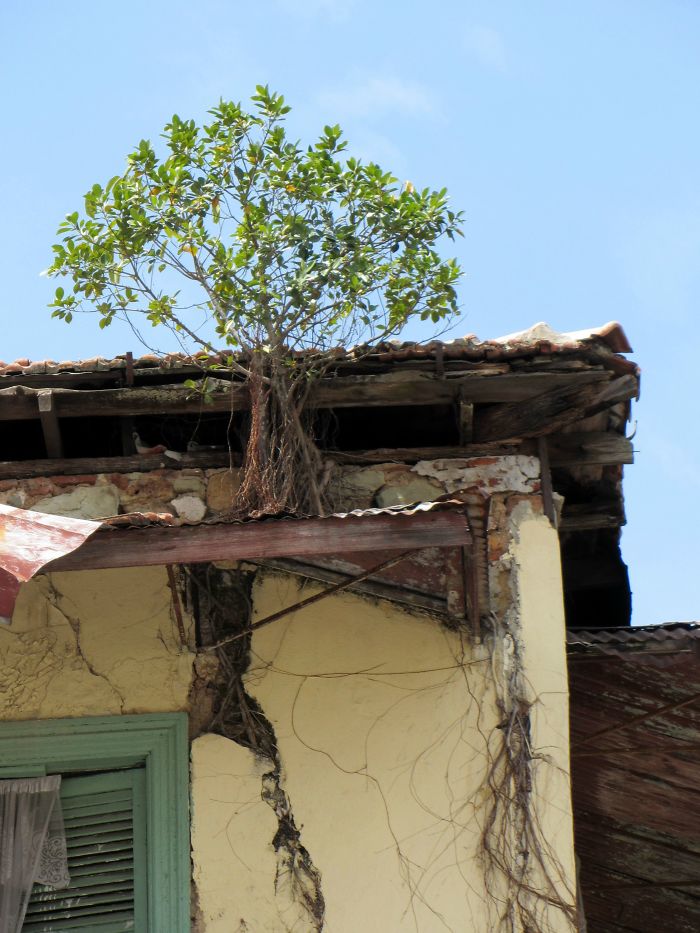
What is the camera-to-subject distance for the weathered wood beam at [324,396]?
6359mm

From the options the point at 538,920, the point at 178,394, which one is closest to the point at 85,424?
the point at 178,394

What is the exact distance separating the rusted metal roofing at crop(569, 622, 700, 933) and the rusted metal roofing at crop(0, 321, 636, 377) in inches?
55.7

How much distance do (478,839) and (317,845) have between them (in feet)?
2.27

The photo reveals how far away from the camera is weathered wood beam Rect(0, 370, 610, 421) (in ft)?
20.9

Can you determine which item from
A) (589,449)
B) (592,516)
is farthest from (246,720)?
(592,516)

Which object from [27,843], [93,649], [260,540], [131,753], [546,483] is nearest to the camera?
[260,540]

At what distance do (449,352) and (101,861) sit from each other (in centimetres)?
290

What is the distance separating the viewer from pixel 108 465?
649cm

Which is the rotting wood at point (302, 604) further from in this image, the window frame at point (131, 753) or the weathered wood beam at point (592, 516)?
the weathered wood beam at point (592, 516)

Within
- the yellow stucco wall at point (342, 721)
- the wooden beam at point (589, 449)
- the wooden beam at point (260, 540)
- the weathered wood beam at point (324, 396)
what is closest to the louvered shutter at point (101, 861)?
the yellow stucco wall at point (342, 721)

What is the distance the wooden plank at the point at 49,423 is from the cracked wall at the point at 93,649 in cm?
78

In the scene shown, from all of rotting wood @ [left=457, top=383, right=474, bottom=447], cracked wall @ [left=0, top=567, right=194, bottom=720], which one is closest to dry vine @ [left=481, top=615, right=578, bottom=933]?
rotting wood @ [left=457, top=383, right=474, bottom=447]

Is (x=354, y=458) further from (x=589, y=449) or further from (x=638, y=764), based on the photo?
(x=638, y=764)

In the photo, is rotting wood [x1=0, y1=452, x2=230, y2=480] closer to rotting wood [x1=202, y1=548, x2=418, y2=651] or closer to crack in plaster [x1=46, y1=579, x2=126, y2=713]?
crack in plaster [x1=46, y1=579, x2=126, y2=713]
